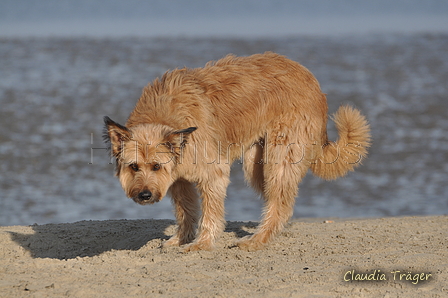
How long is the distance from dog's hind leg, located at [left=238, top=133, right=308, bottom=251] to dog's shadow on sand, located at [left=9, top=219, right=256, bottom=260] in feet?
2.42

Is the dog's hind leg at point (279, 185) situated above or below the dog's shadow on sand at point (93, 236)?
above

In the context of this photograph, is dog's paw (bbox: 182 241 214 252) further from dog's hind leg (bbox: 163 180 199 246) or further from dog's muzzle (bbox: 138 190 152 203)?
dog's muzzle (bbox: 138 190 152 203)

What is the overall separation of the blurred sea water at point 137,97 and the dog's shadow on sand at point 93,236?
79.5 inches

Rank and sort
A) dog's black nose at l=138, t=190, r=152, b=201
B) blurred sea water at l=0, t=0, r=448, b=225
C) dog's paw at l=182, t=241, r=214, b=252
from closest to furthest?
1. dog's black nose at l=138, t=190, r=152, b=201
2. dog's paw at l=182, t=241, r=214, b=252
3. blurred sea water at l=0, t=0, r=448, b=225

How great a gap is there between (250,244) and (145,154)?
166cm

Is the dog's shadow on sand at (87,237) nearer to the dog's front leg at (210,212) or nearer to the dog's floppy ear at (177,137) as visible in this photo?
the dog's front leg at (210,212)

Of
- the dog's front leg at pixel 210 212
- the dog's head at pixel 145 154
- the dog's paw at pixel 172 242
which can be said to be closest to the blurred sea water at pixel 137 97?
the dog's paw at pixel 172 242

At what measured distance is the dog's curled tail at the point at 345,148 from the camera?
24.4 feet

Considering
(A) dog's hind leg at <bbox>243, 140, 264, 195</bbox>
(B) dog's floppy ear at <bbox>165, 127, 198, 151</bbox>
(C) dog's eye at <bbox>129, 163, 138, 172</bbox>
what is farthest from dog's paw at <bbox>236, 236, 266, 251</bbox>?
(C) dog's eye at <bbox>129, 163, 138, 172</bbox>

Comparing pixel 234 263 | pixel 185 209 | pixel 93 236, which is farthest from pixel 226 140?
pixel 93 236

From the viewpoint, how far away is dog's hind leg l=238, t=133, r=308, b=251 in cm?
704

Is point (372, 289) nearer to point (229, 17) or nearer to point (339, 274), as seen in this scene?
point (339, 274)

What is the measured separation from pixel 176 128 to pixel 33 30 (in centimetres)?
3290

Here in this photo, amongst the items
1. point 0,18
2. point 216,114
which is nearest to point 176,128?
point 216,114
